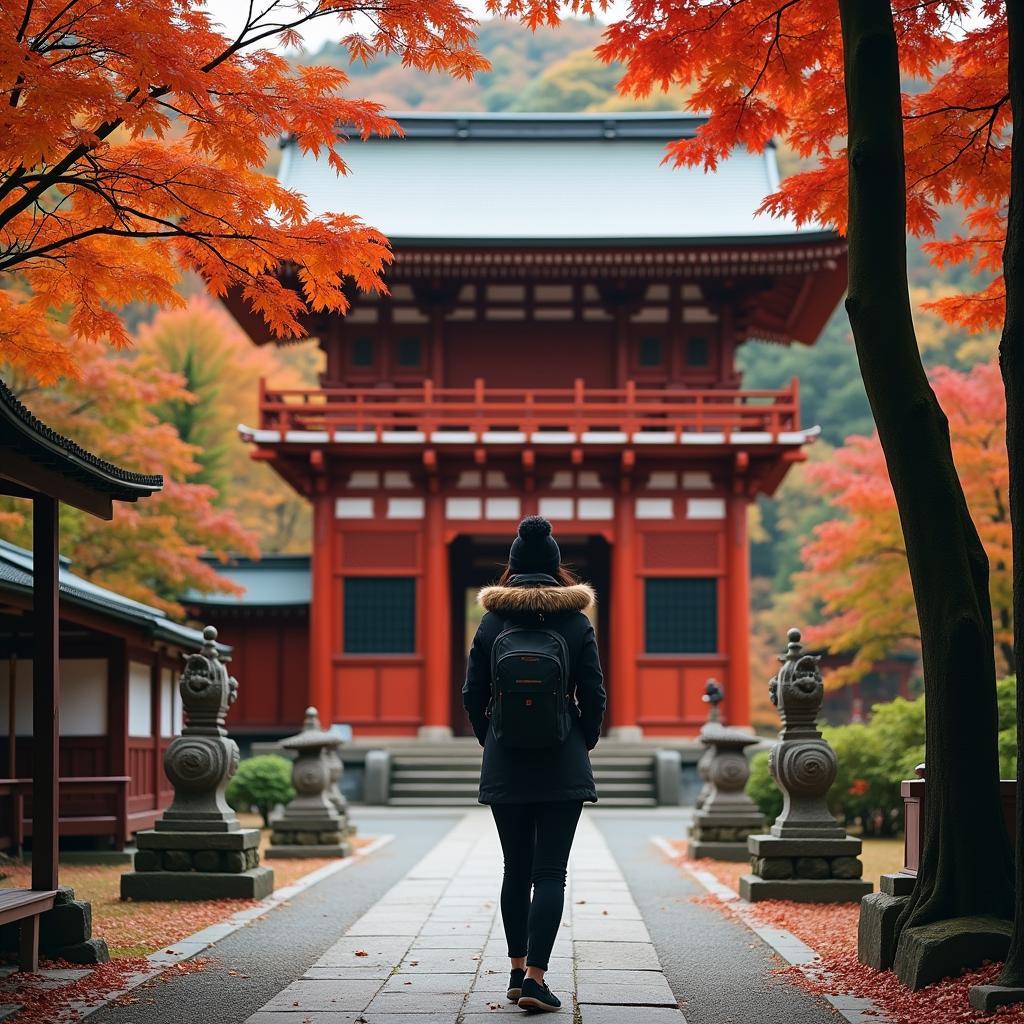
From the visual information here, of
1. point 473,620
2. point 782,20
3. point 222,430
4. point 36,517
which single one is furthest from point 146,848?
point 473,620

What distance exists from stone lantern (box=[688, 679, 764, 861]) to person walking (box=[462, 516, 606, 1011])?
8.14 metres

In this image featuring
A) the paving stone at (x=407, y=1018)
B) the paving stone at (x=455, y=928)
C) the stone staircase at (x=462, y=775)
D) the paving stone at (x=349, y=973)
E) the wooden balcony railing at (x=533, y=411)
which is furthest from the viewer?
the wooden balcony railing at (x=533, y=411)

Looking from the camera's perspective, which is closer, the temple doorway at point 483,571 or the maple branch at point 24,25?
the maple branch at point 24,25

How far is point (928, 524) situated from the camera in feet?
22.0

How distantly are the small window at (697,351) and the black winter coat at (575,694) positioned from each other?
66.5ft

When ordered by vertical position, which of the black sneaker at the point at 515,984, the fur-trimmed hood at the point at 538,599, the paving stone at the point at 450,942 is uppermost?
the fur-trimmed hood at the point at 538,599

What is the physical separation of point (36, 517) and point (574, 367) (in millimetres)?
19335

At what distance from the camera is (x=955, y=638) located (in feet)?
21.6

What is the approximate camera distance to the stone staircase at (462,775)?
872 inches

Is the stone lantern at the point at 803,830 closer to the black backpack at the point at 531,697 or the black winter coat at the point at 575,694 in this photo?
the black winter coat at the point at 575,694

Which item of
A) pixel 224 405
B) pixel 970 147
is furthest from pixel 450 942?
pixel 224 405

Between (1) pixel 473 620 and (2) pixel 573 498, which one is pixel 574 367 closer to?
(2) pixel 573 498

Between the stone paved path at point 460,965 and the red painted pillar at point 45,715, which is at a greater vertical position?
the red painted pillar at point 45,715

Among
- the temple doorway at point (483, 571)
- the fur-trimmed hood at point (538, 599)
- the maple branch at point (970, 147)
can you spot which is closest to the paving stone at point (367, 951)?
the fur-trimmed hood at point (538, 599)
